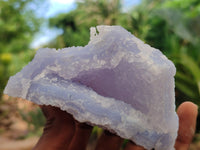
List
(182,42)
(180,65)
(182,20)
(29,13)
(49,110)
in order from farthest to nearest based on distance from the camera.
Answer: (29,13), (182,42), (182,20), (180,65), (49,110)

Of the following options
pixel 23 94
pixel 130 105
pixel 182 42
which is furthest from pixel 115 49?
pixel 182 42

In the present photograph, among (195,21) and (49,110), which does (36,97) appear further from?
(195,21)

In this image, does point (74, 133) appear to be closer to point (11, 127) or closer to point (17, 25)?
point (11, 127)

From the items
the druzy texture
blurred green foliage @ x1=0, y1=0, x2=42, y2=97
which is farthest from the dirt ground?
blurred green foliage @ x1=0, y1=0, x2=42, y2=97

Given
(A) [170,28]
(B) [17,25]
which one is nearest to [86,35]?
(A) [170,28]

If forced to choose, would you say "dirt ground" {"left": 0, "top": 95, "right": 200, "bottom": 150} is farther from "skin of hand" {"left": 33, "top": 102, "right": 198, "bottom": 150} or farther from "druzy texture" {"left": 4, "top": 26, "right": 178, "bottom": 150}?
"druzy texture" {"left": 4, "top": 26, "right": 178, "bottom": 150}

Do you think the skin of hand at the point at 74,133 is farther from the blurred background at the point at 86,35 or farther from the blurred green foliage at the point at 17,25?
the blurred green foliage at the point at 17,25

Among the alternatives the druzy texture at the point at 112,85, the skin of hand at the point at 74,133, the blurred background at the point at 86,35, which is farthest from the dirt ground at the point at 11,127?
the druzy texture at the point at 112,85
